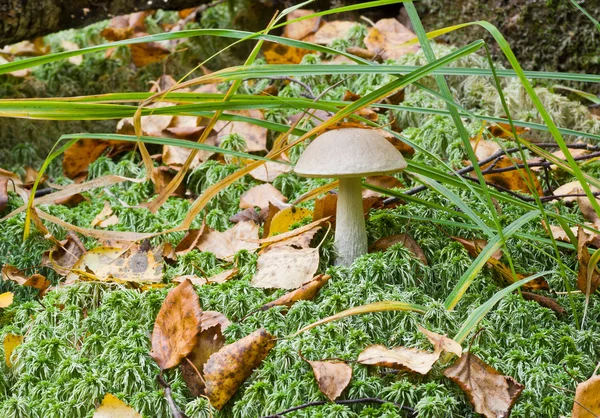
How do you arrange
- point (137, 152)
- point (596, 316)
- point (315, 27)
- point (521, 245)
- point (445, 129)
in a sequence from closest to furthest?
point (596, 316), point (521, 245), point (445, 129), point (137, 152), point (315, 27)

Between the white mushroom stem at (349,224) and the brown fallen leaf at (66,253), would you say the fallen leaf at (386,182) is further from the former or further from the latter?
the brown fallen leaf at (66,253)

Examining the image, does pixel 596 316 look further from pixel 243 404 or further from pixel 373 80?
pixel 373 80

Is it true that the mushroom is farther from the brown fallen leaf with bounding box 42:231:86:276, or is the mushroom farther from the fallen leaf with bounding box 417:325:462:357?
the brown fallen leaf with bounding box 42:231:86:276

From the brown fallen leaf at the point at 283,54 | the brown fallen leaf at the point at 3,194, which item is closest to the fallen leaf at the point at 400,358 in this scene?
the brown fallen leaf at the point at 3,194

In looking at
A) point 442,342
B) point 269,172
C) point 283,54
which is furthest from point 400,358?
point 283,54

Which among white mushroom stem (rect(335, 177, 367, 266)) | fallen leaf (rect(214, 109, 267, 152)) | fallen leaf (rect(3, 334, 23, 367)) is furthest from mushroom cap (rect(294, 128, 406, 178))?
fallen leaf (rect(214, 109, 267, 152))

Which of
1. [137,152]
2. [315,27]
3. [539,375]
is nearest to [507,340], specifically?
[539,375]
